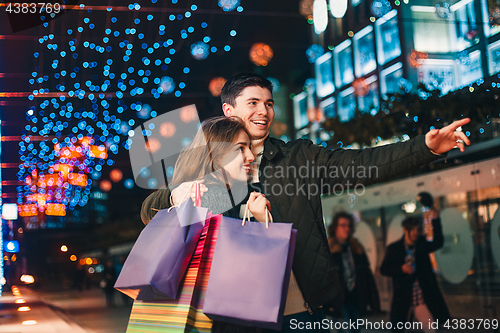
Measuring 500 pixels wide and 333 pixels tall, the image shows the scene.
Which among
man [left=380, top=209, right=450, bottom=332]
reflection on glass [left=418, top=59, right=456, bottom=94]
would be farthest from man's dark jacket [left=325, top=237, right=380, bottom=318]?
reflection on glass [left=418, top=59, right=456, bottom=94]

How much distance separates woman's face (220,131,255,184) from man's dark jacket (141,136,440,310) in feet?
0.34

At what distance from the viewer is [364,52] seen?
12664 mm

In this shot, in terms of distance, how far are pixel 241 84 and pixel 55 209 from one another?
235 inches

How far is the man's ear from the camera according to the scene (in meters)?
1.80

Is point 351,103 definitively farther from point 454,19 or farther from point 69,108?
point 69,108

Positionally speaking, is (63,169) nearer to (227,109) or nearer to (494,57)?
(227,109)

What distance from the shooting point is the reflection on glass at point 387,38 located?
11466 mm

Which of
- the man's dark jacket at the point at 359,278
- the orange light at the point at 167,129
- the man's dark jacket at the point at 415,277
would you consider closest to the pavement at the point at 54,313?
the orange light at the point at 167,129

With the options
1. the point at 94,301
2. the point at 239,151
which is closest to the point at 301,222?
the point at 239,151

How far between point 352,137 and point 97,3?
341 cm

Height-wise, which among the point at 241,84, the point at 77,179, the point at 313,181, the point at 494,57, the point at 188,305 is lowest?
the point at 188,305

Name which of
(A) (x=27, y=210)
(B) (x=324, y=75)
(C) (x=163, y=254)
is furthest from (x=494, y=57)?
(B) (x=324, y=75)

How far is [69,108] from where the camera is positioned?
485 cm

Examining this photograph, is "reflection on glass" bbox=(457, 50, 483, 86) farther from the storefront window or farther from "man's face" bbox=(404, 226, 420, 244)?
"man's face" bbox=(404, 226, 420, 244)
